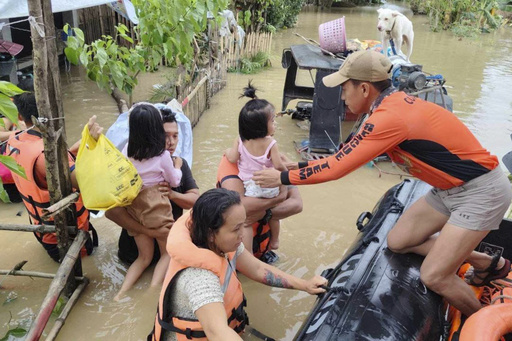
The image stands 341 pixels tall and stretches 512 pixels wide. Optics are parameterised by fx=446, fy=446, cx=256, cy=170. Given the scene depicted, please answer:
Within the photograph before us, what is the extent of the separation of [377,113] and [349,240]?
7.27ft

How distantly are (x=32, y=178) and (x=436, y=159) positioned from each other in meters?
2.82

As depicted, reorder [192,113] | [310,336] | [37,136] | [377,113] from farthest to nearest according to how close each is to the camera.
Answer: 1. [192,113]
2. [37,136]
3. [377,113]
4. [310,336]

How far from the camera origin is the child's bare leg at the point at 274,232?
386cm

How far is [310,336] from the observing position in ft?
7.65

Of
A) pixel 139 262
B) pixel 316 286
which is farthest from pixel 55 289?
pixel 316 286

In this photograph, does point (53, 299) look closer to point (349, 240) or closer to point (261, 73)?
point (349, 240)

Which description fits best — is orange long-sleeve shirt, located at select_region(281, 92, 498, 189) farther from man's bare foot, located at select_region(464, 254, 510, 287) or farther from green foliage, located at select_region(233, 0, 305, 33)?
green foliage, located at select_region(233, 0, 305, 33)

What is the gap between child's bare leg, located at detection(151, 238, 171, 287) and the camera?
353cm

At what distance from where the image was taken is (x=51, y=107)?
290cm

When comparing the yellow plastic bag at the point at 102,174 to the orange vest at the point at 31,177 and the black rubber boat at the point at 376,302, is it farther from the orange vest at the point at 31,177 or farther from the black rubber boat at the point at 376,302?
the black rubber boat at the point at 376,302

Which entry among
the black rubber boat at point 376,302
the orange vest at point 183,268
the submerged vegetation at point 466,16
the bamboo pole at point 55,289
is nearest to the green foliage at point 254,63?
the bamboo pole at point 55,289

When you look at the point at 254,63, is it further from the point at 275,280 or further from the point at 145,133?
the point at 275,280

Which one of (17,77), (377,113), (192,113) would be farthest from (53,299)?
(17,77)

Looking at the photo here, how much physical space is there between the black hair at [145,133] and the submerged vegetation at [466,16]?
19337mm
